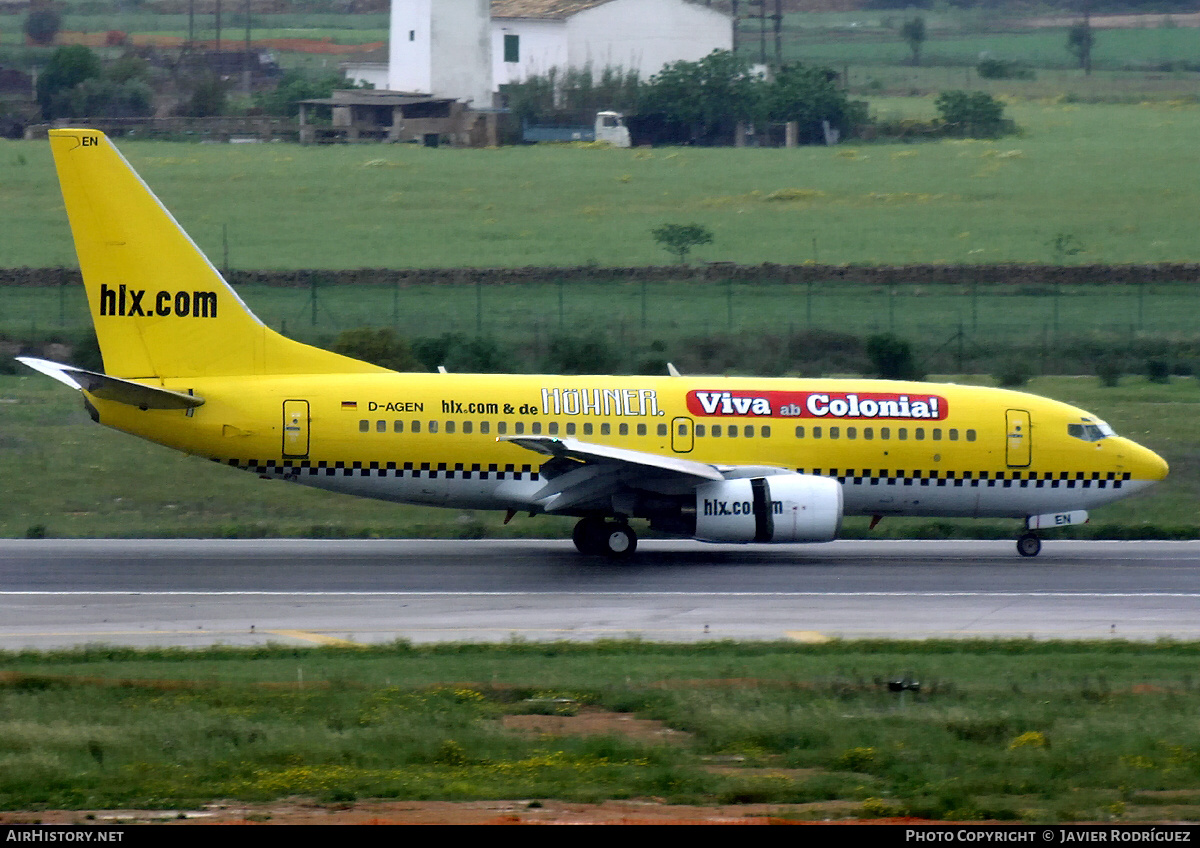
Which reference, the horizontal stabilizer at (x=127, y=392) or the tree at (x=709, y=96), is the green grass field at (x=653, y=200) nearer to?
the tree at (x=709, y=96)

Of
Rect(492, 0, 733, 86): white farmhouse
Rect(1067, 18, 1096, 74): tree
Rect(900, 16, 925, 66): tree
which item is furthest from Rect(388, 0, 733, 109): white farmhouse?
Rect(1067, 18, 1096, 74): tree

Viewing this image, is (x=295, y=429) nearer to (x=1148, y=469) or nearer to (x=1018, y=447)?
(x=1018, y=447)

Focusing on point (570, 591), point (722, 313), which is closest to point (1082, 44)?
point (722, 313)

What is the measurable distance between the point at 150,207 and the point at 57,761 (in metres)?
15.8

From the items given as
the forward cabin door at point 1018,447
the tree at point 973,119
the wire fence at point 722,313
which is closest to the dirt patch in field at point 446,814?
the forward cabin door at point 1018,447

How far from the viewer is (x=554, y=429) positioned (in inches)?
1101

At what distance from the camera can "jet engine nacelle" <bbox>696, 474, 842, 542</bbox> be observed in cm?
2631

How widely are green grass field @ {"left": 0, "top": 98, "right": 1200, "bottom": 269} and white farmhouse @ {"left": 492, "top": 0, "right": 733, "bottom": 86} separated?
1721cm

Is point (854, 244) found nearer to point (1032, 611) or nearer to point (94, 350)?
point (94, 350)

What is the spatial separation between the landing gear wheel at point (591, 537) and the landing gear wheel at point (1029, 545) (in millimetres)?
7876

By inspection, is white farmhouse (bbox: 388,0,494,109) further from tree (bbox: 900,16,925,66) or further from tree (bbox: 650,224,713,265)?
tree (bbox: 900,16,925,66)

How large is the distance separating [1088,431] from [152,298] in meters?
17.4

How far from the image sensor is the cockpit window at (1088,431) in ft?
95.1
